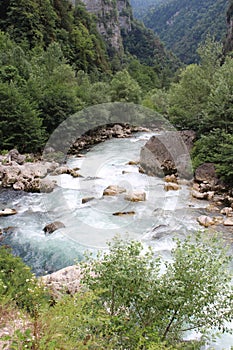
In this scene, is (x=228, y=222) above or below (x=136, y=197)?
below

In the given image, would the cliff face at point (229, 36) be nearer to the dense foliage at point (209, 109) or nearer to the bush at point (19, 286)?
the dense foliage at point (209, 109)

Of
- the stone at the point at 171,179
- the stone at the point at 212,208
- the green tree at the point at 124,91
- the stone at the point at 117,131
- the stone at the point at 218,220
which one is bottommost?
the stone at the point at 218,220

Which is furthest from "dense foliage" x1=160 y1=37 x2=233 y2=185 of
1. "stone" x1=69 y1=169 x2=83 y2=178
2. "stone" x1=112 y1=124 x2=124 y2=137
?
"stone" x1=112 y1=124 x2=124 y2=137

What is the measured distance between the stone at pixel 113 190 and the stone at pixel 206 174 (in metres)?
4.08

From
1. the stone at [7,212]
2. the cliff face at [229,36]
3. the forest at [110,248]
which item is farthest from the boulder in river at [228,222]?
the cliff face at [229,36]

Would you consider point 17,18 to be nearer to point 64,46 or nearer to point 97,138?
point 64,46

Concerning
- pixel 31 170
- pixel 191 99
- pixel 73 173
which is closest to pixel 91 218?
pixel 73 173

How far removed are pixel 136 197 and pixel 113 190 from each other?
1364 mm

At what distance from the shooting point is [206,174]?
51.5 ft

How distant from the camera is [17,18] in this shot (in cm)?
4538

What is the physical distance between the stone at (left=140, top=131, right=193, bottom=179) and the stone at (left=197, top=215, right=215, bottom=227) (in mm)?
5278

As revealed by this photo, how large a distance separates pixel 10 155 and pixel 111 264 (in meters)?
15.6

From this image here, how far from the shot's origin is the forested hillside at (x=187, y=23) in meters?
110

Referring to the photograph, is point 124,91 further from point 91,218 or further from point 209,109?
point 91,218
